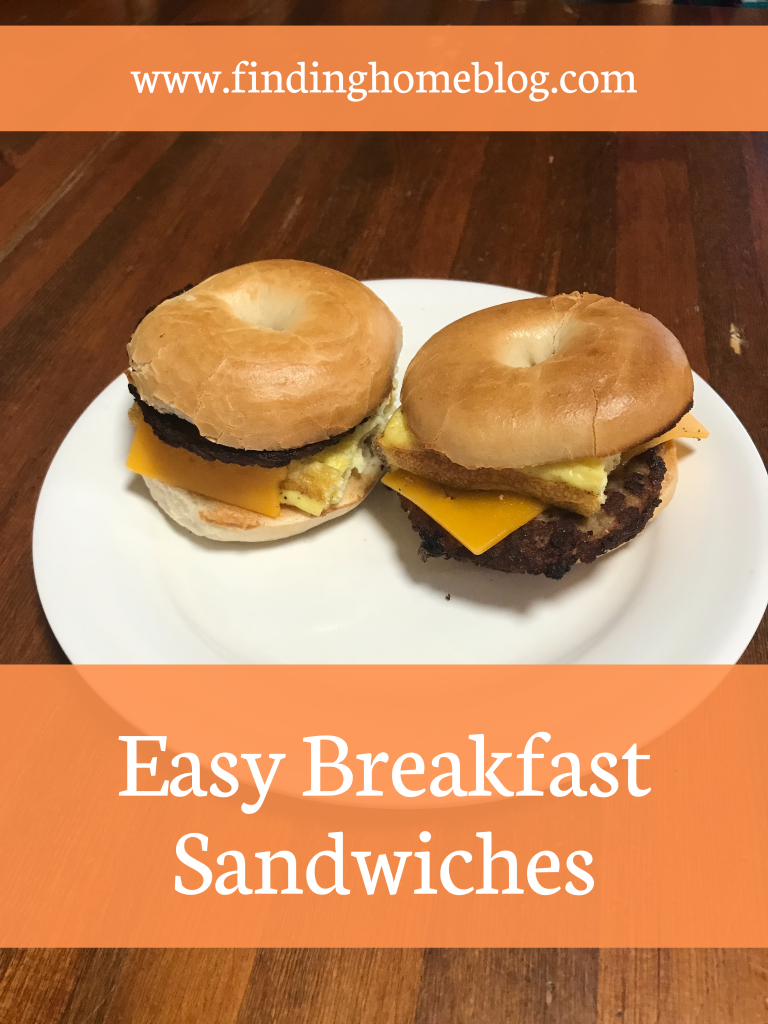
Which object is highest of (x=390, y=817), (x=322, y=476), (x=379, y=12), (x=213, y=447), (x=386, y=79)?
(x=379, y=12)

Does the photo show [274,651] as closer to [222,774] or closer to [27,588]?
[222,774]

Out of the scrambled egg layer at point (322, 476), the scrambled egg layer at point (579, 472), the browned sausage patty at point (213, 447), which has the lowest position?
the scrambled egg layer at point (322, 476)

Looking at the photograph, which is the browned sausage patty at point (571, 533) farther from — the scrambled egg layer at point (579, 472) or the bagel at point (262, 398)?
the bagel at point (262, 398)

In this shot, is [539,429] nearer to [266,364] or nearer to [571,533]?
[571,533]

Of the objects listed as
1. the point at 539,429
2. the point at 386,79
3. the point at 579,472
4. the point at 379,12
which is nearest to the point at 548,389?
the point at 539,429

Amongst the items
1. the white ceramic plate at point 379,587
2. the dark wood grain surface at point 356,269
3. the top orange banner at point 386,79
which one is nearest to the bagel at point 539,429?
the white ceramic plate at point 379,587

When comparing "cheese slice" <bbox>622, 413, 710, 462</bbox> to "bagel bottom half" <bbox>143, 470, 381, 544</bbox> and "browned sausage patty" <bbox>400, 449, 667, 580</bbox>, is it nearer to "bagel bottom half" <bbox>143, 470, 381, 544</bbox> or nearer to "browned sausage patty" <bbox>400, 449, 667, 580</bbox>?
"browned sausage patty" <bbox>400, 449, 667, 580</bbox>
